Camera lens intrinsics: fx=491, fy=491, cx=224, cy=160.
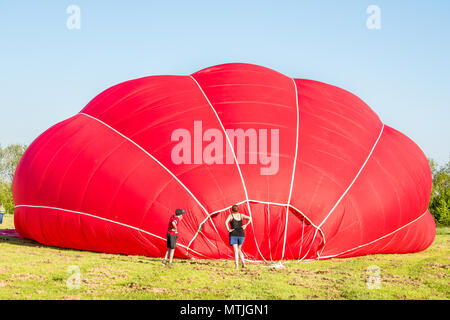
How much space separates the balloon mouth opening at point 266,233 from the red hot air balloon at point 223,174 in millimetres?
18

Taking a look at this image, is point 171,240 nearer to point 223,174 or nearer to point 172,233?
point 172,233

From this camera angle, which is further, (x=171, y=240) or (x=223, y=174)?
(x=223, y=174)

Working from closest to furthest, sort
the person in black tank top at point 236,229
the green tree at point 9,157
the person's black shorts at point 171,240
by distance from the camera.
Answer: the person in black tank top at point 236,229
the person's black shorts at point 171,240
the green tree at point 9,157

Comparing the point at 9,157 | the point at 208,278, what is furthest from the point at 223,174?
the point at 9,157

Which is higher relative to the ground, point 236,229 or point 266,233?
point 236,229

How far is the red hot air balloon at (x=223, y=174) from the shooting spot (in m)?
Answer: 8.70

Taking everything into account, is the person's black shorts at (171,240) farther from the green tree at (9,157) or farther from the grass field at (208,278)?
the green tree at (9,157)

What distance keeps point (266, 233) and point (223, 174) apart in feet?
4.27

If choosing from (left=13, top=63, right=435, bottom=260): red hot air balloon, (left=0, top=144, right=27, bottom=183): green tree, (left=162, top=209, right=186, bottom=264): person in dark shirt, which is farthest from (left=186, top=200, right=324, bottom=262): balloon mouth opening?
(left=0, top=144, right=27, bottom=183): green tree

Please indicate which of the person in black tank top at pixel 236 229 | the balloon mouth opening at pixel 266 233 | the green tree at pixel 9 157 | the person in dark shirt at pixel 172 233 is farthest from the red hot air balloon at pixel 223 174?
the green tree at pixel 9 157

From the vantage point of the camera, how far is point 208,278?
6.68 metres
